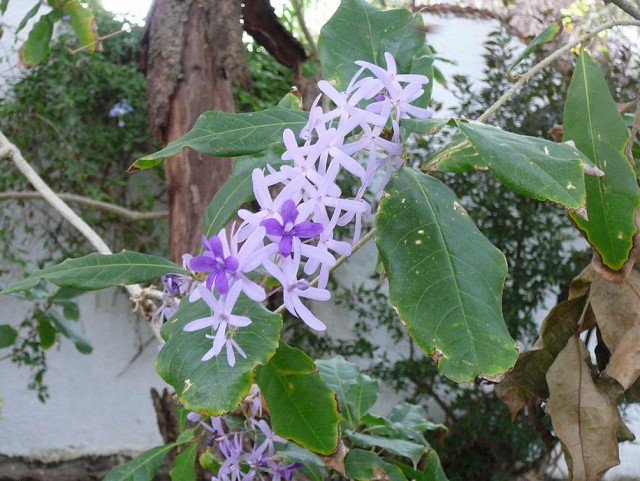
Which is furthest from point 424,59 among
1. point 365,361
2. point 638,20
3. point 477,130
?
point 365,361

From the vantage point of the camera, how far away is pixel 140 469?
1047 mm

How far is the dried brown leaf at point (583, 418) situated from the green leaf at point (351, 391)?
376 mm

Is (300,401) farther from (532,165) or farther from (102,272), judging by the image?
(532,165)

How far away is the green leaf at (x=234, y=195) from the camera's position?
0.77m

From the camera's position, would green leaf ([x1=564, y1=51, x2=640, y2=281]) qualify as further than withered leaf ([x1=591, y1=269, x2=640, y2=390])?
No

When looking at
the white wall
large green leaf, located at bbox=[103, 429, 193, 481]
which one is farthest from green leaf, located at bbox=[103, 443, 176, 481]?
the white wall

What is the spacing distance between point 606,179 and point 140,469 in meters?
0.73

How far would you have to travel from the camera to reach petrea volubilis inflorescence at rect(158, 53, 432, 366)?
1.66 feet

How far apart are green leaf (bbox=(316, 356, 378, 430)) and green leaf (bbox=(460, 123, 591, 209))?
67 centimetres

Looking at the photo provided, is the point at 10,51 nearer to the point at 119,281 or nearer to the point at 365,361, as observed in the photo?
the point at 365,361

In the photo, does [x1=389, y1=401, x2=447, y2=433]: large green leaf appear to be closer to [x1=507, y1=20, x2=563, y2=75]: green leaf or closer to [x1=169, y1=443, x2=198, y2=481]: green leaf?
[x1=169, y1=443, x2=198, y2=481]: green leaf

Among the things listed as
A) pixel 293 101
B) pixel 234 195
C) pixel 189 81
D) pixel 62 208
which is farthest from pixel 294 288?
pixel 189 81

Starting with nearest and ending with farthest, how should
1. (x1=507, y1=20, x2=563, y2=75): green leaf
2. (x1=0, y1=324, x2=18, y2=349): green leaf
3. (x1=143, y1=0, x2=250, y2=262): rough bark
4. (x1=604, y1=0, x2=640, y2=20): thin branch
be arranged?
(x1=604, y1=0, x2=640, y2=20): thin branch, (x1=507, y1=20, x2=563, y2=75): green leaf, (x1=143, y1=0, x2=250, y2=262): rough bark, (x1=0, y1=324, x2=18, y2=349): green leaf

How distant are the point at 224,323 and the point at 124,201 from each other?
10.4ft
